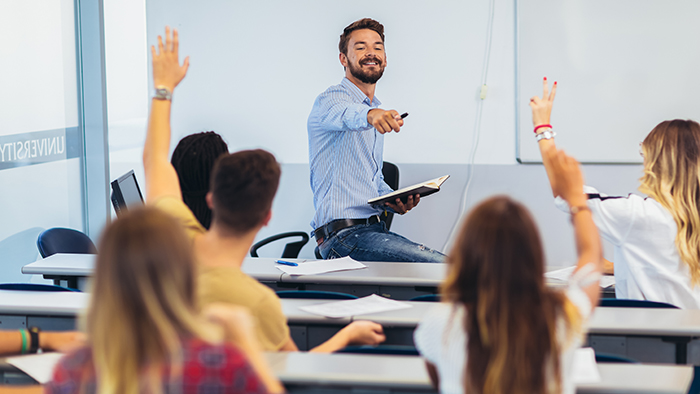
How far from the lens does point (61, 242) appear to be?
312 centimetres

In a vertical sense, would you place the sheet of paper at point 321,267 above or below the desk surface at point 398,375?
below

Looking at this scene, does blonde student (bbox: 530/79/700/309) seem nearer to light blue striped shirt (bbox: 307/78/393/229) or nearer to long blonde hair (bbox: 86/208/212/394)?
light blue striped shirt (bbox: 307/78/393/229)

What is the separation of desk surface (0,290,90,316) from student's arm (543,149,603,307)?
1.46 m

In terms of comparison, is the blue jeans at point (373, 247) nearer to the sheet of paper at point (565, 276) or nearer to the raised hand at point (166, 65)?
the sheet of paper at point (565, 276)

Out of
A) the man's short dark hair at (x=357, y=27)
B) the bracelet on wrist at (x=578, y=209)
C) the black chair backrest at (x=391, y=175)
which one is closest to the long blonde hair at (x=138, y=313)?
the bracelet on wrist at (x=578, y=209)

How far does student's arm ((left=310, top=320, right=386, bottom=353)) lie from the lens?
5.63ft

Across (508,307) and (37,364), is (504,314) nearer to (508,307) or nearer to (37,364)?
(508,307)

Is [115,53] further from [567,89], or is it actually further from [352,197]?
[567,89]

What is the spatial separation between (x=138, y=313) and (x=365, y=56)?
255 cm

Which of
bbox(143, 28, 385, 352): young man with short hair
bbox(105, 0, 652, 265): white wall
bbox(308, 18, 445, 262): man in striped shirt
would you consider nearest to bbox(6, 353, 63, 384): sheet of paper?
bbox(143, 28, 385, 352): young man with short hair

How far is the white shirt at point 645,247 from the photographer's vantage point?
204 cm

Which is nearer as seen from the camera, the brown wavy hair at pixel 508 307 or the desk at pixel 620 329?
the brown wavy hair at pixel 508 307

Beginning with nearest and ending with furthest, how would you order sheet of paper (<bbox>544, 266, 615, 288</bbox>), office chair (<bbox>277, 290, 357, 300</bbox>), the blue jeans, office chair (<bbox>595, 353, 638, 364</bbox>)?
1. office chair (<bbox>595, 353, 638, 364</bbox>)
2. office chair (<bbox>277, 290, 357, 300</bbox>)
3. sheet of paper (<bbox>544, 266, 615, 288</bbox>)
4. the blue jeans

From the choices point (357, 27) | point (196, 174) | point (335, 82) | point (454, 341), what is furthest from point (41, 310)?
point (335, 82)
